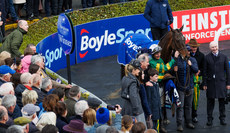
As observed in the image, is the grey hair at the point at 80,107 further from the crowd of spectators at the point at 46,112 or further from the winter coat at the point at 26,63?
the winter coat at the point at 26,63

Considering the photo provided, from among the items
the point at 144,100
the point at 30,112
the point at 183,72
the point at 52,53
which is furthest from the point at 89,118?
the point at 52,53

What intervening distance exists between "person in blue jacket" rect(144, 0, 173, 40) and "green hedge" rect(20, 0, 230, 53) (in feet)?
11.0

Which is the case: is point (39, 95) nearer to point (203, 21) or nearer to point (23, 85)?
point (23, 85)

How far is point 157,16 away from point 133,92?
228 inches

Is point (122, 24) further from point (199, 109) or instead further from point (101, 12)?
point (199, 109)

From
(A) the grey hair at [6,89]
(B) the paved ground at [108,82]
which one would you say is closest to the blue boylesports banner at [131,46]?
(B) the paved ground at [108,82]

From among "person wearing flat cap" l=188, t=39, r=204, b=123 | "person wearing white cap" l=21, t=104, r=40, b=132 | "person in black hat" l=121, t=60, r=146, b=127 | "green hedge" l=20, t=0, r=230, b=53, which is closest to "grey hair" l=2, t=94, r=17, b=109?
"person wearing white cap" l=21, t=104, r=40, b=132

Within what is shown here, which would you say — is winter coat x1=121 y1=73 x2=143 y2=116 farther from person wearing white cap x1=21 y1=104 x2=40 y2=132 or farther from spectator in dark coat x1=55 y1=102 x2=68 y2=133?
person wearing white cap x1=21 y1=104 x2=40 y2=132

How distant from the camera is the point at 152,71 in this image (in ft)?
34.7

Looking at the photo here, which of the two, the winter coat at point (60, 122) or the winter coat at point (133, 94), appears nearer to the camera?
the winter coat at point (60, 122)

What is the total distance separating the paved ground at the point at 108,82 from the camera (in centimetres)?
1173

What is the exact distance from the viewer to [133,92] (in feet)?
32.5

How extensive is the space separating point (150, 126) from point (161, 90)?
126cm

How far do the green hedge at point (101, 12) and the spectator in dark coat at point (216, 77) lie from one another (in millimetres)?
5932
